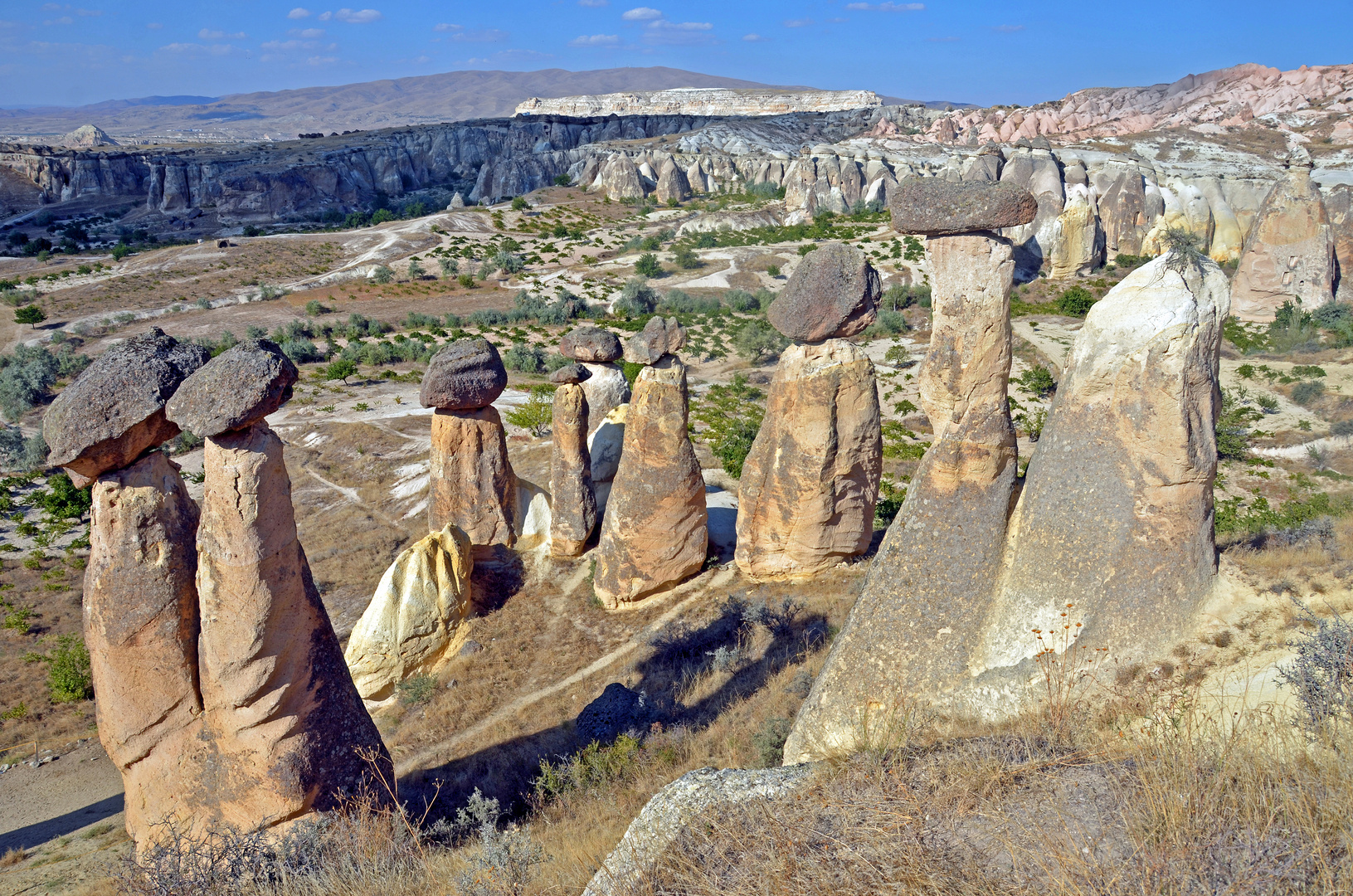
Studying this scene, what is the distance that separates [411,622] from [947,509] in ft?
23.2

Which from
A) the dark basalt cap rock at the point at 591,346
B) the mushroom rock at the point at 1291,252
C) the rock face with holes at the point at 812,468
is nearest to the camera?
the rock face with holes at the point at 812,468

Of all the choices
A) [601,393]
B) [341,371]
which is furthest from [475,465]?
[341,371]

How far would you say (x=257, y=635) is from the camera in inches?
197

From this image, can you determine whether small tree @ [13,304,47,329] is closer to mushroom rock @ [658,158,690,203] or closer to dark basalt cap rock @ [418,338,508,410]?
dark basalt cap rock @ [418,338,508,410]

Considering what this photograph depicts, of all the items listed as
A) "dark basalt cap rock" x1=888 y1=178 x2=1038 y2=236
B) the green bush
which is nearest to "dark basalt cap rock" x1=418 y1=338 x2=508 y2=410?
"dark basalt cap rock" x1=888 y1=178 x2=1038 y2=236

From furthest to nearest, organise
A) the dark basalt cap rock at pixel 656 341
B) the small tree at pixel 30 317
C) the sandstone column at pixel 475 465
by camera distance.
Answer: the small tree at pixel 30 317 < the sandstone column at pixel 475 465 < the dark basalt cap rock at pixel 656 341

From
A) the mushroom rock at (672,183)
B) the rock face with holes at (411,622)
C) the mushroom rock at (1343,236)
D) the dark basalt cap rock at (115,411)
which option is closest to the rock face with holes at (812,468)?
the rock face with holes at (411,622)

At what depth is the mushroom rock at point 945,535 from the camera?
5.15m

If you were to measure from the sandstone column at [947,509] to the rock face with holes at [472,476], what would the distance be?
7758mm

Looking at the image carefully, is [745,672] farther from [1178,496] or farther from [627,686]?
[1178,496]

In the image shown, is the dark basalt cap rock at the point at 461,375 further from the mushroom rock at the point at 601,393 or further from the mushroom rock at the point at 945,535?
the mushroom rock at the point at 945,535

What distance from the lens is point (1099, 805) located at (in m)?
3.35

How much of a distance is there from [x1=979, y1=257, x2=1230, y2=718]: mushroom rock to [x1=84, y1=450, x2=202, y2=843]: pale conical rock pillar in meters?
4.75

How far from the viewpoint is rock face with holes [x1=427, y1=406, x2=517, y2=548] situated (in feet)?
39.7
